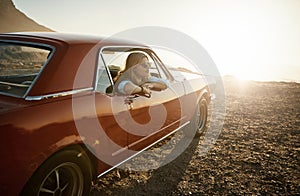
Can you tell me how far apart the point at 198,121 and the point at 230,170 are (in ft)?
4.43

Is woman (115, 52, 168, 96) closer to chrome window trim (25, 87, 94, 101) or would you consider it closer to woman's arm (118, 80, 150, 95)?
woman's arm (118, 80, 150, 95)

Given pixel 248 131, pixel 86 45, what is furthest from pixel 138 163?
pixel 248 131

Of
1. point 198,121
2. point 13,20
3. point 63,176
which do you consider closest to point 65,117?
point 63,176

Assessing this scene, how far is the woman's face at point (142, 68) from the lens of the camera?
3.19 m

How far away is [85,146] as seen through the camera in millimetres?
2186

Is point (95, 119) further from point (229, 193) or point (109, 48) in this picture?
point (229, 193)

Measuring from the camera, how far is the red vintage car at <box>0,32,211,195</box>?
5.61ft

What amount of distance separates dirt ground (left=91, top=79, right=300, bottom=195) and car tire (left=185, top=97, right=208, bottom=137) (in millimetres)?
152

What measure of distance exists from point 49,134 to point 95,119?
487 millimetres

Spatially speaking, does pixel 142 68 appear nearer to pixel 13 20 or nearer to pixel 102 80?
pixel 102 80

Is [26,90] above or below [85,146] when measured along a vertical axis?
above

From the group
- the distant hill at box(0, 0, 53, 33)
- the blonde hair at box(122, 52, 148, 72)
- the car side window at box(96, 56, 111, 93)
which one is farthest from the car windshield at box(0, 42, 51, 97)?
the distant hill at box(0, 0, 53, 33)

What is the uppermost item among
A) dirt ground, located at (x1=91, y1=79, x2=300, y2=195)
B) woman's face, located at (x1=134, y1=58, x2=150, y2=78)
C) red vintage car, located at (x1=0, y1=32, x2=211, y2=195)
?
woman's face, located at (x1=134, y1=58, x2=150, y2=78)

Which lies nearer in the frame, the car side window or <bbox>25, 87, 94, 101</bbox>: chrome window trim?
<bbox>25, 87, 94, 101</bbox>: chrome window trim
